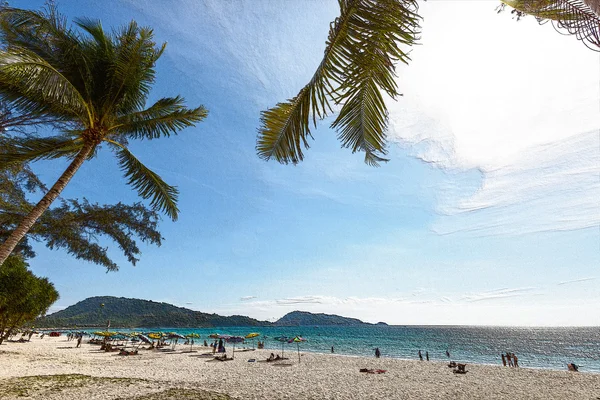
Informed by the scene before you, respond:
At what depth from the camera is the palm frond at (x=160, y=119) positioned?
8.30 meters

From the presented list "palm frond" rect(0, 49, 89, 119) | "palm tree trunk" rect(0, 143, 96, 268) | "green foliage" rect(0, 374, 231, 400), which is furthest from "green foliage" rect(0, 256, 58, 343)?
"palm tree trunk" rect(0, 143, 96, 268)

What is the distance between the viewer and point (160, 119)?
8305 millimetres

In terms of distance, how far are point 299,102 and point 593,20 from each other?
3638 millimetres

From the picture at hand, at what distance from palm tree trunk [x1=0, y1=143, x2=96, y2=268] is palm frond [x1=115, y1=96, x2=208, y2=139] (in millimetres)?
1773

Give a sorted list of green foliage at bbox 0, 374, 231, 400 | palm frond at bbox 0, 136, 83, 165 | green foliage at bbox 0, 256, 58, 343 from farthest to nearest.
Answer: green foliage at bbox 0, 256, 58, 343 → green foliage at bbox 0, 374, 231, 400 → palm frond at bbox 0, 136, 83, 165

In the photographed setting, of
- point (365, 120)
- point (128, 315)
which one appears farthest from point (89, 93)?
point (128, 315)

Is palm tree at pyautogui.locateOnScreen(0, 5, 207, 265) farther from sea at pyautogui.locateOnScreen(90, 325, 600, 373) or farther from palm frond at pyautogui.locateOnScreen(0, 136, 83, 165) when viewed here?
sea at pyautogui.locateOnScreen(90, 325, 600, 373)

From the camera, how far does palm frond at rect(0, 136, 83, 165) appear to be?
6711 millimetres

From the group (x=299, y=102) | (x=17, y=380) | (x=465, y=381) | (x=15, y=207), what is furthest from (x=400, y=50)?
(x=465, y=381)

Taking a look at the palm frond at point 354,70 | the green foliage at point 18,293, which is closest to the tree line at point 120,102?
the palm frond at point 354,70

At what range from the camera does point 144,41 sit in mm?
7328

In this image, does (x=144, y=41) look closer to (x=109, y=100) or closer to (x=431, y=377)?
(x=109, y=100)

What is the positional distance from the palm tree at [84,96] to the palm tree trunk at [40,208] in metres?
0.01

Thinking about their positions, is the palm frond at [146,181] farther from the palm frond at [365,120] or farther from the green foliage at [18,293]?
the green foliage at [18,293]
